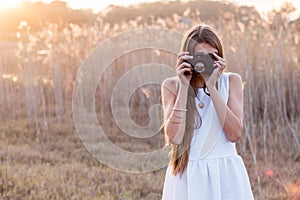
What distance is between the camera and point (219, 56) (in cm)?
212

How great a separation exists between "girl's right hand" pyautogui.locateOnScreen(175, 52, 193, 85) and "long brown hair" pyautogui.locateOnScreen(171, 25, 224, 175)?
5 centimetres

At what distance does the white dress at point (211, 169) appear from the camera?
6.95ft

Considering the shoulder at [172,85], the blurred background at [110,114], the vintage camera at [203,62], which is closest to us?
the vintage camera at [203,62]

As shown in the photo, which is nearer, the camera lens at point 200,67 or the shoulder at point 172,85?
the camera lens at point 200,67

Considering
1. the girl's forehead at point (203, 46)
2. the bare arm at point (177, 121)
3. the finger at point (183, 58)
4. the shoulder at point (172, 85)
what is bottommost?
the bare arm at point (177, 121)

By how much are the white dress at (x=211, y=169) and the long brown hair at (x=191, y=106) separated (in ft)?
0.08

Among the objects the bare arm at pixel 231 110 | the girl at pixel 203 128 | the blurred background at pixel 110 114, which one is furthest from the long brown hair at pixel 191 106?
Answer: the blurred background at pixel 110 114

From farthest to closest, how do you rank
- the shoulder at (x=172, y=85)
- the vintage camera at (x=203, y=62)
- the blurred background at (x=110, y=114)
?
1. the blurred background at (x=110, y=114)
2. the shoulder at (x=172, y=85)
3. the vintage camera at (x=203, y=62)

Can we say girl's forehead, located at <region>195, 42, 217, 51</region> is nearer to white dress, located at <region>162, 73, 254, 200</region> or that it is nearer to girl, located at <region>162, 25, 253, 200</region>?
girl, located at <region>162, 25, 253, 200</region>

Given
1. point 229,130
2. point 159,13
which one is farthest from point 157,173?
point 159,13

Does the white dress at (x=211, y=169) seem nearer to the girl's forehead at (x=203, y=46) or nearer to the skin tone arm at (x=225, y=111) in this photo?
the skin tone arm at (x=225, y=111)

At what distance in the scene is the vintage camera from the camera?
80.5 inches

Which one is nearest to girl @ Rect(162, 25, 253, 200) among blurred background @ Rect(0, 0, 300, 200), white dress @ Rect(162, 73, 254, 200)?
white dress @ Rect(162, 73, 254, 200)

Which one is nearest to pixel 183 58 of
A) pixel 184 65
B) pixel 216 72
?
pixel 184 65
